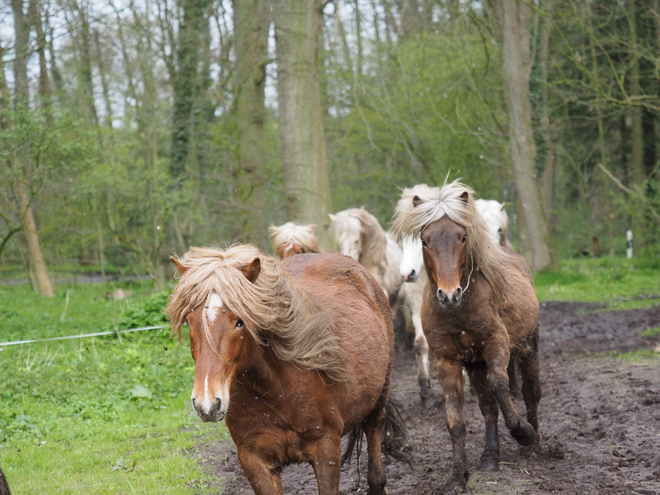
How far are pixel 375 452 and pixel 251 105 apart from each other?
11.6 metres

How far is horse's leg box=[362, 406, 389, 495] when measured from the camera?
15.4 feet

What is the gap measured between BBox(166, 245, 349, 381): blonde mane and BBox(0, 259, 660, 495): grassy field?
6.59 ft

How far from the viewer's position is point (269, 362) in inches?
140

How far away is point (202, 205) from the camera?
18594 mm

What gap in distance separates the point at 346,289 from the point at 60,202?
38.0 feet

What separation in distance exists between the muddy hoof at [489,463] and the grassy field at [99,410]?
2049mm

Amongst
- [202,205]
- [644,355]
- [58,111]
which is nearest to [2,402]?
[58,111]

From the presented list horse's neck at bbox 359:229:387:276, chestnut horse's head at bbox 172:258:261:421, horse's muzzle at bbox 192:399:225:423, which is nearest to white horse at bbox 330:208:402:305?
horse's neck at bbox 359:229:387:276

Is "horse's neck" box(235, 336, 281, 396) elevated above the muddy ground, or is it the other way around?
"horse's neck" box(235, 336, 281, 396)

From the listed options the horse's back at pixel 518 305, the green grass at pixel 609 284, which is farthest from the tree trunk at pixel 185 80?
the horse's back at pixel 518 305

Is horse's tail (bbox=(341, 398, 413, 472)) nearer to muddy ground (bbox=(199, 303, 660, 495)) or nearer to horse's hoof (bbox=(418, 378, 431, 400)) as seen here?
muddy ground (bbox=(199, 303, 660, 495))

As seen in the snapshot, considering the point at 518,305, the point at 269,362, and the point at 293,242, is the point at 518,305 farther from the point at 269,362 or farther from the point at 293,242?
the point at 293,242

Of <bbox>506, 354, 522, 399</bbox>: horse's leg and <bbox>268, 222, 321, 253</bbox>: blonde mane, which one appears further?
<bbox>268, 222, 321, 253</bbox>: blonde mane

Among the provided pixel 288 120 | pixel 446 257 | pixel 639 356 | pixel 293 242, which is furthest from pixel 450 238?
pixel 288 120
